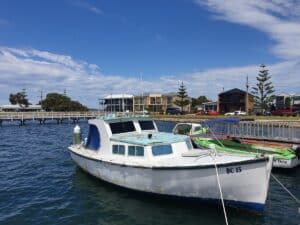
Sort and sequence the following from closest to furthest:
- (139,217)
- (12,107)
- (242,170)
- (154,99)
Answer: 1. (242,170)
2. (139,217)
3. (154,99)
4. (12,107)

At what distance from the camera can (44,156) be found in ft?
92.5

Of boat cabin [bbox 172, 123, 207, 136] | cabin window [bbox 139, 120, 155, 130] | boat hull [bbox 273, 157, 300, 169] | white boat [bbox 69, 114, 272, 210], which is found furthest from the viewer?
boat cabin [bbox 172, 123, 207, 136]

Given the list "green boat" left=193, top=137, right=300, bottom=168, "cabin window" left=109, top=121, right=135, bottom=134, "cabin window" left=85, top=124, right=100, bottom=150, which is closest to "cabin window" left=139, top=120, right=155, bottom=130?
"cabin window" left=109, top=121, right=135, bottom=134

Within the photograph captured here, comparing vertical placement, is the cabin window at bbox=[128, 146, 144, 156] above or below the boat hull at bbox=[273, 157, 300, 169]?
above

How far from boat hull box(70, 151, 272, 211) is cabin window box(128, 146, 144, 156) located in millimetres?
875

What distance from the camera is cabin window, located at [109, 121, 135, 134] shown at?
1830cm

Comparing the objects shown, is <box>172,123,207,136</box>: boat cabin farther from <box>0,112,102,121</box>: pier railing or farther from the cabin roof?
<box>0,112,102,121</box>: pier railing

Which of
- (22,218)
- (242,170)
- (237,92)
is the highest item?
(237,92)

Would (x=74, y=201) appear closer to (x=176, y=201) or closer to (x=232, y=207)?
(x=176, y=201)

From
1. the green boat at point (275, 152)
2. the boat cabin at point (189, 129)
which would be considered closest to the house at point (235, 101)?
the boat cabin at point (189, 129)

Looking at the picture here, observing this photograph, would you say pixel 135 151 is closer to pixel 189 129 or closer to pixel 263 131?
pixel 189 129

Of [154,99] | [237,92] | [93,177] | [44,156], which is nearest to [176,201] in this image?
[93,177]

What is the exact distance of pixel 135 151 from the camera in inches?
615

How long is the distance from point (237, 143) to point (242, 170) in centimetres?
1380
